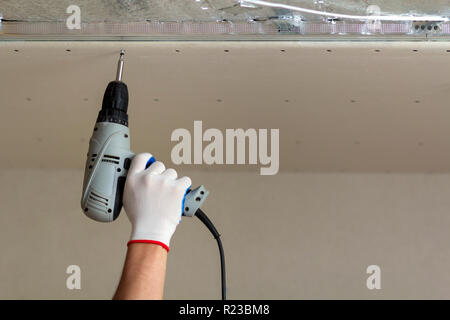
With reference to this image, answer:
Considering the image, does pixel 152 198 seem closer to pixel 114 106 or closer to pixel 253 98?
pixel 114 106

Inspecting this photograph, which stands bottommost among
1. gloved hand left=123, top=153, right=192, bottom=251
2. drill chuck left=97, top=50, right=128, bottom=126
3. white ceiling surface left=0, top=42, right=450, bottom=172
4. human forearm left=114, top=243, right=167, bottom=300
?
human forearm left=114, top=243, right=167, bottom=300

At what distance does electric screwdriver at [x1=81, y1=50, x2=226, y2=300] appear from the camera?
0.81 metres

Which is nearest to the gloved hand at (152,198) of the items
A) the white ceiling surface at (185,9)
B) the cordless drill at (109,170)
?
the cordless drill at (109,170)

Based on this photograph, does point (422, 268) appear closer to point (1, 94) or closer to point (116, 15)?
point (116, 15)

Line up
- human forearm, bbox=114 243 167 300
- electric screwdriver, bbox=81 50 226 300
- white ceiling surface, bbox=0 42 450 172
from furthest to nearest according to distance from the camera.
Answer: white ceiling surface, bbox=0 42 450 172
electric screwdriver, bbox=81 50 226 300
human forearm, bbox=114 243 167 300

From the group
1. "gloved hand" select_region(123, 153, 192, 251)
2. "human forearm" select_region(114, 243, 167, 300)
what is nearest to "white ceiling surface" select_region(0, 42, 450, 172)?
"gloved hand" select_region(123, 153, 192, 251)

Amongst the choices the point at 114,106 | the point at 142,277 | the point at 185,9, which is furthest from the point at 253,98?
the point at 142,277

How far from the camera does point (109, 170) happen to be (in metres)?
0.81

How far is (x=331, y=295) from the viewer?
147 centimetres

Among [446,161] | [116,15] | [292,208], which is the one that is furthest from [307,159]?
[116,15]

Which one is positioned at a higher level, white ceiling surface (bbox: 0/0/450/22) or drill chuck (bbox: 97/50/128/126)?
white ceiling surface (bbox: 0/0/450/22)

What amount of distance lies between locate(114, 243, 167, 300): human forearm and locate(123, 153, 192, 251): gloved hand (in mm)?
42

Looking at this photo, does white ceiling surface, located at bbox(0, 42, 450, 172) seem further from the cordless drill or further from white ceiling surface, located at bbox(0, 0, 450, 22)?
the cordless drill

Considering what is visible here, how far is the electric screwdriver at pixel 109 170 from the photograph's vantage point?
806 millimetres
